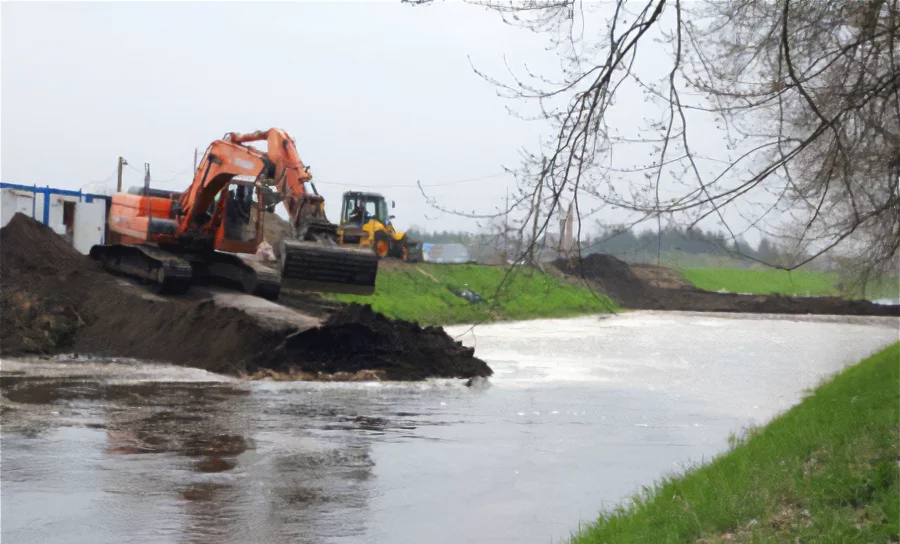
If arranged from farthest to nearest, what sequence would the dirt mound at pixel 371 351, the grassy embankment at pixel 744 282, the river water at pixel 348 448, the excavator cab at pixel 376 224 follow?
1. the grassy embankment at pixel 744 282
2. the excavator cab at pixel 376 224
3. the dirt mound at pixel 371 351
4. the river water at pixel 348 448

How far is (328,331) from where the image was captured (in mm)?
19000

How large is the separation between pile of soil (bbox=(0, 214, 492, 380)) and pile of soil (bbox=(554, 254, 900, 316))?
3358cm

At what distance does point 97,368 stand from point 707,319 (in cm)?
3376

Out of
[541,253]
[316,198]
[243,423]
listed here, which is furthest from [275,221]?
[541,253]

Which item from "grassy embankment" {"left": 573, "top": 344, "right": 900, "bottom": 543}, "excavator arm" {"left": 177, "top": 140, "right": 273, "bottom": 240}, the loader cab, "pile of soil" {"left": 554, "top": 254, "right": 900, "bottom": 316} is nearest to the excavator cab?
the loader cab

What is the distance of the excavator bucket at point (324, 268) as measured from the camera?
19.4m

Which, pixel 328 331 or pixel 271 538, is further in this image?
pixel 328 331

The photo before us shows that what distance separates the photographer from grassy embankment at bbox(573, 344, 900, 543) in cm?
690

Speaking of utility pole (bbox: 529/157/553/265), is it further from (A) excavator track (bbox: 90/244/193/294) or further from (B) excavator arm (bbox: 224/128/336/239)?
(A) excavator track (bbox: 90/244/193/294)

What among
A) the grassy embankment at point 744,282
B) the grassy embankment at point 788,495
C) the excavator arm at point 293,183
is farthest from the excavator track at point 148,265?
the grassy embankment at point 744,282

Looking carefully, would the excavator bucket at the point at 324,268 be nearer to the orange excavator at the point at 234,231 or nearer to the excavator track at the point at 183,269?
the orange excavator at the point at 234,231

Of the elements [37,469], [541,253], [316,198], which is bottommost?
[37,469]

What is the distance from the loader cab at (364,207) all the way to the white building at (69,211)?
1938cm

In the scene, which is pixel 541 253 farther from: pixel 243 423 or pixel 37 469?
pixel 243 423
